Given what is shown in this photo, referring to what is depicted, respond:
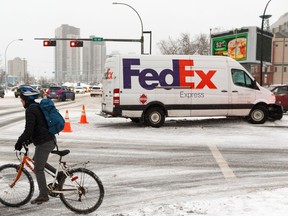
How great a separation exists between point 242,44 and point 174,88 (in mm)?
33365

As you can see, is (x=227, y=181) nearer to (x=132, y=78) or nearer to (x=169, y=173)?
(x=169, y=173)

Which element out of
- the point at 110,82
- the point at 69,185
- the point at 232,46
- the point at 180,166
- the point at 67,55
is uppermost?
the point at 67,55

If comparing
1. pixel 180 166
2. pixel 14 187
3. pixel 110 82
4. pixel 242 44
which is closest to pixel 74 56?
pixel 242 44

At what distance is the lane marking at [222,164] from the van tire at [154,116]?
3505mm

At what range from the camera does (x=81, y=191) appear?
4566 millimetres

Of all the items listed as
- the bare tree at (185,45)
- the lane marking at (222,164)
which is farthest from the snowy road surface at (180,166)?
the bare tree at (185,45)

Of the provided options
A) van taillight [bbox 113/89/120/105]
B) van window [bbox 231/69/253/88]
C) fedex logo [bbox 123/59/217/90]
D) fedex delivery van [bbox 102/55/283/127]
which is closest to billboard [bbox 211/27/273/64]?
van window [bbox 231/69/253/88]

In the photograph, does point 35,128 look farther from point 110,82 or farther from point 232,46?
point 232,46

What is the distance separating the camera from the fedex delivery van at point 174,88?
12.7m

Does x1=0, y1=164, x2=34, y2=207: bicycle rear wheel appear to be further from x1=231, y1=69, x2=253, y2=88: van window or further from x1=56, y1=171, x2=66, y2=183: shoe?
x1=231, y1=69, x2=253, y2=88: van window

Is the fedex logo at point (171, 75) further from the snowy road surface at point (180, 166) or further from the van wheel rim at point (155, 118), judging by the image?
the snowy road surface at point (180, 166)

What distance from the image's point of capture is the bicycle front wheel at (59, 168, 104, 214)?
14.8 feet

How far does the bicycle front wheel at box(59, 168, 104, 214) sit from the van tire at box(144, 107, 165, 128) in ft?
28.2

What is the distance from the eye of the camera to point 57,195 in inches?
182
